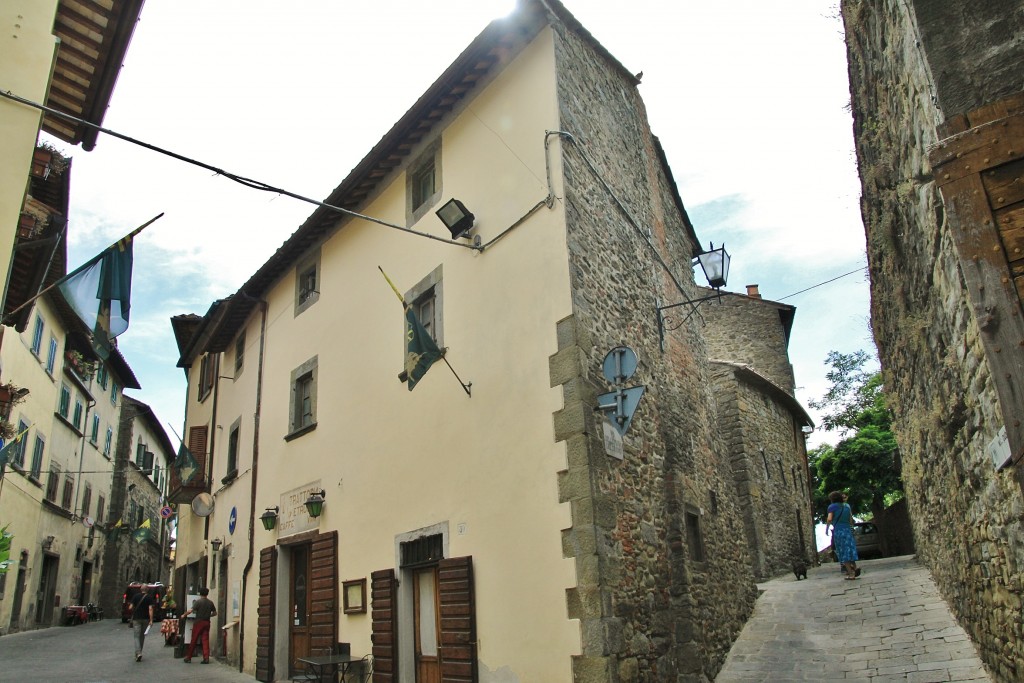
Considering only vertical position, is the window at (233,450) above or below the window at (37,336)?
below

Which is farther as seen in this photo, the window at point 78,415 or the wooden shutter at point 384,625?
the window at point 78,415

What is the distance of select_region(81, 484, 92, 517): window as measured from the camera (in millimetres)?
25266

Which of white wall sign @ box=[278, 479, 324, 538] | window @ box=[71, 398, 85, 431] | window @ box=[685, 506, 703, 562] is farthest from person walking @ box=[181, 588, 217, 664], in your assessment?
window @ box=[71, 398, 85, 431]

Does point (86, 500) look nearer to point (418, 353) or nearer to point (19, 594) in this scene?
point (19, 594)

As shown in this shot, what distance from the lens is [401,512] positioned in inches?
364

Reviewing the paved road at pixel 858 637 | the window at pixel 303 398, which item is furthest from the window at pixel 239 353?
the paved road at pixel 858 637

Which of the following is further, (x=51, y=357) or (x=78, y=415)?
(x=78, y=415)

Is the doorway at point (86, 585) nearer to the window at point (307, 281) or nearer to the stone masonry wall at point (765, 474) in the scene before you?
the window at point (307, 281)

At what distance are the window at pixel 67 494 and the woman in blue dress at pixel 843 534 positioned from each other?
73.0 feet

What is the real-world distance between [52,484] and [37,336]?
16.2ft

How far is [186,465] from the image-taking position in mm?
15344

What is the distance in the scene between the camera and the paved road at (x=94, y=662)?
34.9 feet

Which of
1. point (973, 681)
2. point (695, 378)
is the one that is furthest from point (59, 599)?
point (973, 681)

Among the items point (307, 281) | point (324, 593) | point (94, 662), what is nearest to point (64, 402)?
point (94, 662)
